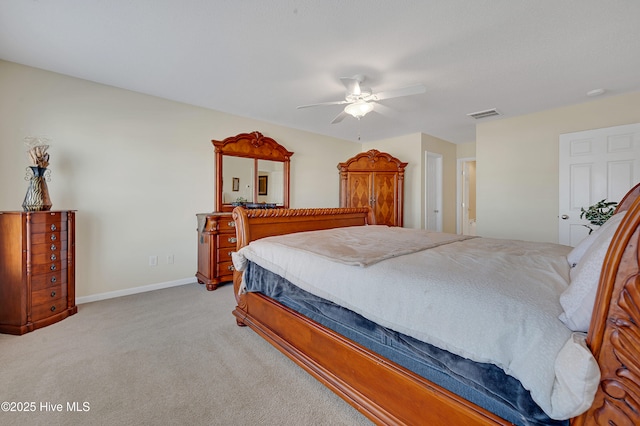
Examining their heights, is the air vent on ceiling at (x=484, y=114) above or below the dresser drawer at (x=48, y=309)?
above

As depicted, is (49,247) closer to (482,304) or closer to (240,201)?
(240,201)

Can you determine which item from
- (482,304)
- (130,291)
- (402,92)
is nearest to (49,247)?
(130,291)

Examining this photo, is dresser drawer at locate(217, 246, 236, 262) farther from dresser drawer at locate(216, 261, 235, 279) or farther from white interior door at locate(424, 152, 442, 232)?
white interior door at locate(424, 152, 442, 232)

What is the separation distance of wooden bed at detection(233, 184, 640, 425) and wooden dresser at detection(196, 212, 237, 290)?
1.24 metres

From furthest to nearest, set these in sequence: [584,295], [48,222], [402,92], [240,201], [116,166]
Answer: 1. [240,201]
2. [116,166]
3. [402,92]
4. [48,222]
5. [584,295]

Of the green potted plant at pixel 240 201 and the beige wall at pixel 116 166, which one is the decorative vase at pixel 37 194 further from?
the green potted plant at pixel 240 201

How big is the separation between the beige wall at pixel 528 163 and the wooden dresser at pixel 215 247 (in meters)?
4.11

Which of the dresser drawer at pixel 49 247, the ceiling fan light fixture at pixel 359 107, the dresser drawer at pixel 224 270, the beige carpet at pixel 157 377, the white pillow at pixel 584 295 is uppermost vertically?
the ceiling fan light fixture at pixel 359 107

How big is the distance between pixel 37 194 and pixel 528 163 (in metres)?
6.03

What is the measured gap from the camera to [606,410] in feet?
2.24

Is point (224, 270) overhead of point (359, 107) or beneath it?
beneath

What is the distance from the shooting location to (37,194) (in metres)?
2.38

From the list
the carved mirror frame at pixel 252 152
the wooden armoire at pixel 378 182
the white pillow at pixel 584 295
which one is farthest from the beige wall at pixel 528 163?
the white pillow at pixel 584 295

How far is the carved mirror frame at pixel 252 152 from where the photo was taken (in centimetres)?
387
